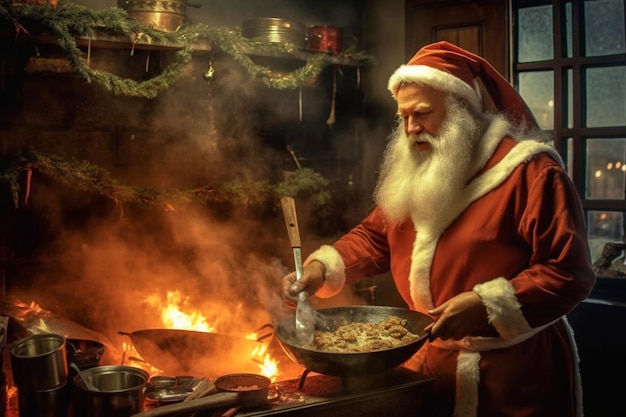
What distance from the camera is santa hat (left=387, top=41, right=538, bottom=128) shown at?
2.61 m

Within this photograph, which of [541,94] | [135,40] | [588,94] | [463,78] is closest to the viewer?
[463,78]

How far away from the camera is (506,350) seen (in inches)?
96.6

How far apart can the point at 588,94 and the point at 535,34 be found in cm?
55

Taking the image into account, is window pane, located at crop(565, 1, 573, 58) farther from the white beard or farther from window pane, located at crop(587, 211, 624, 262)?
the white beard

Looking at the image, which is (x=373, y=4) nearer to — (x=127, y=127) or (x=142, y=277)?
(x=127, y=127)

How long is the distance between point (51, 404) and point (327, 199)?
2568mm

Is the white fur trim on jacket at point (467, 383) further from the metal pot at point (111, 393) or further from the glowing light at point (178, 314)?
the glowing light at point (178, 314)

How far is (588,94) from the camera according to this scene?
4113 mm

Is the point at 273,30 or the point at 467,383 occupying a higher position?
the point at 273,30

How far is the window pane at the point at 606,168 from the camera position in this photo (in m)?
4.03

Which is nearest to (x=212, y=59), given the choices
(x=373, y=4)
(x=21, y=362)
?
(x=373, y=4)

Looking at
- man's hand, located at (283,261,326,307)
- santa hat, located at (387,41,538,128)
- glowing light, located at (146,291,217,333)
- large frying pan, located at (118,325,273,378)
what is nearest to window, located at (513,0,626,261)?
santa hat, located at (387,41,538,128)

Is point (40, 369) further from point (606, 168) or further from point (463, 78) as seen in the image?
point (606, 168)

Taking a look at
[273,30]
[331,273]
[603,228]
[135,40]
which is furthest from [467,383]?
[273,30]
